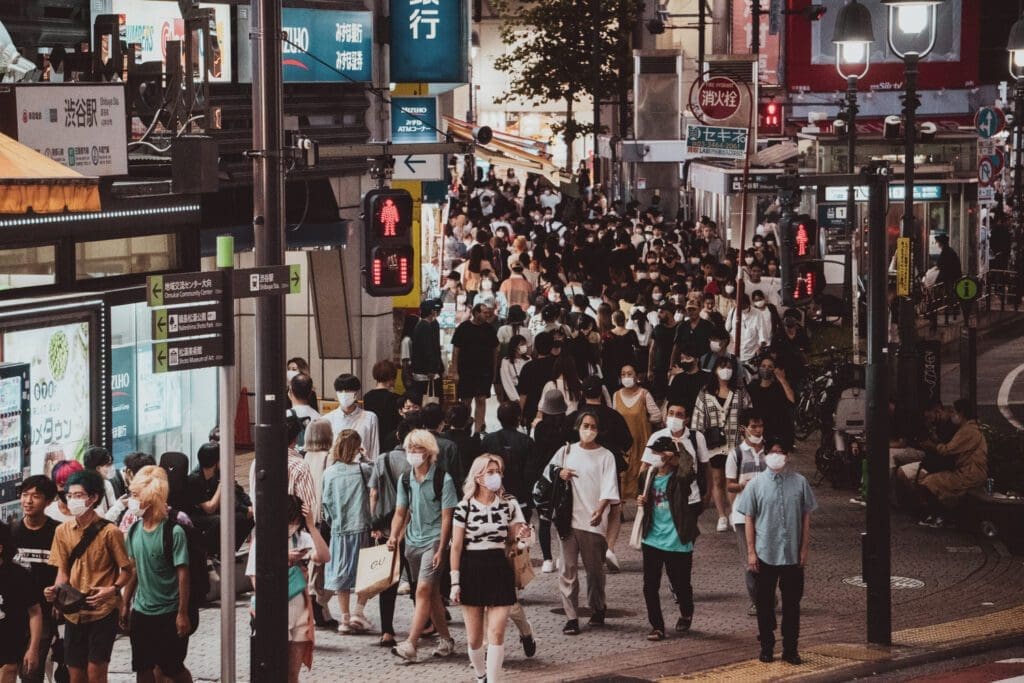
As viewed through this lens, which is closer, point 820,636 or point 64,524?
point 64,524

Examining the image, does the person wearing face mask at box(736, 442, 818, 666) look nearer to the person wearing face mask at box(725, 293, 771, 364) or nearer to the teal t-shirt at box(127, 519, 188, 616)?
the teal t-shirt at box(127, 519, 188, 616)

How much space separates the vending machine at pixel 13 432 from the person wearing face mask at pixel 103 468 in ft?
3.85

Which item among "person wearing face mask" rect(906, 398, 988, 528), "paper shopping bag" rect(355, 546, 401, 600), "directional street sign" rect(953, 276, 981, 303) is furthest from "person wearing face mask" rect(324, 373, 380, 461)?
"directional street sign" rect(953, 276, 981, 303)

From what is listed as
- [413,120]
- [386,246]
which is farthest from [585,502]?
[413,120]

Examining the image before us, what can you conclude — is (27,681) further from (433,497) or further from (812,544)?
(812,544)

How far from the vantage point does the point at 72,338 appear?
49.1ft

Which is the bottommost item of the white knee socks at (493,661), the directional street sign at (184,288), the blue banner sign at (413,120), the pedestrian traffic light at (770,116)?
the white knee socks at (493,661)

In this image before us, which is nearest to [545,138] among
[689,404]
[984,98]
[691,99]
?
[984,98]

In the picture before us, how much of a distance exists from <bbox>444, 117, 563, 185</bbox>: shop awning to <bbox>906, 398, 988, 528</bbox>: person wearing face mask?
17.6 meters

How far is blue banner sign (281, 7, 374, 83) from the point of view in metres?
20.5

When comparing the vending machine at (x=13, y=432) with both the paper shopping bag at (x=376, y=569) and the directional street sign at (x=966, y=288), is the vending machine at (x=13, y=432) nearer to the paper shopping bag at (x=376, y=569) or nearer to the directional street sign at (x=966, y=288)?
the paper shopping bag at (x=376, y=569)

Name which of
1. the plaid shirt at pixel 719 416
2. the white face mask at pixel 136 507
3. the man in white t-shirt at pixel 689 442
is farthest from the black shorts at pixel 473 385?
the white face mask at pixel 136 507

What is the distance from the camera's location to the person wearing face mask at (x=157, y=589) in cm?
1080

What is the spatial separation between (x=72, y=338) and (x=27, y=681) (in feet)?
14.8
